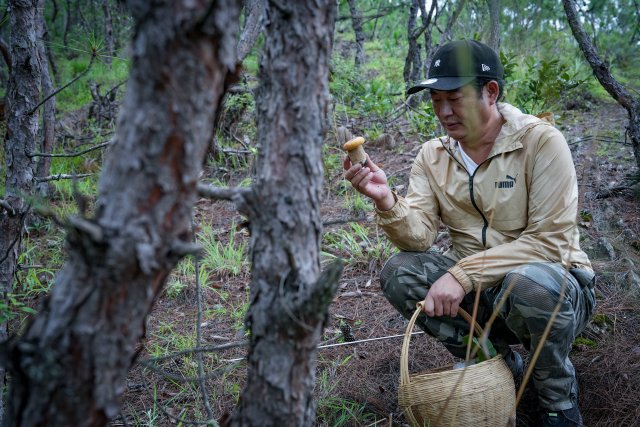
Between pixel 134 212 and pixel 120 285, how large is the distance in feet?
0.48

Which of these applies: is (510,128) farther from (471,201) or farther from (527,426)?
(527,426)

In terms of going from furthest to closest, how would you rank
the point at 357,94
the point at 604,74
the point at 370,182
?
1. the point at 357,94
2. the point at 604,74
3. the point at 370,182

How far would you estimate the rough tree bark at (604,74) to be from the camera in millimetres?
→ 3678

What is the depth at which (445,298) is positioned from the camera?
2.22m

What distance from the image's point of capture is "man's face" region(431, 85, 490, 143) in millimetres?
Result: 2404

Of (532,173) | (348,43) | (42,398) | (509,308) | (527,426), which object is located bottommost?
(527,426)

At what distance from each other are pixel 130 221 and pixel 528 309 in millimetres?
1698

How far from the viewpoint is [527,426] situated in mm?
2387

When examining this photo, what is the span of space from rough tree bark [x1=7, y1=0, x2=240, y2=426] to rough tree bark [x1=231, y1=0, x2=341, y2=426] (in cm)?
24

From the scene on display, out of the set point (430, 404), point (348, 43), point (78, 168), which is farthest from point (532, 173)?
point (348, 43)

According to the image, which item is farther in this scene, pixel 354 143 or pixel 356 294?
pixel 356 294

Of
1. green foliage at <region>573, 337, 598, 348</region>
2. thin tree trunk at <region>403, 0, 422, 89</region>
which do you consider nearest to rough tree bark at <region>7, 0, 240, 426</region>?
green foliage at <region>573, 337, 598, 348</region>

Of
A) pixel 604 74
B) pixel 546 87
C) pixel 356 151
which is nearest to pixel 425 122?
pixel 546 87

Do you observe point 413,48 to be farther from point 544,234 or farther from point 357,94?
point 544,234
